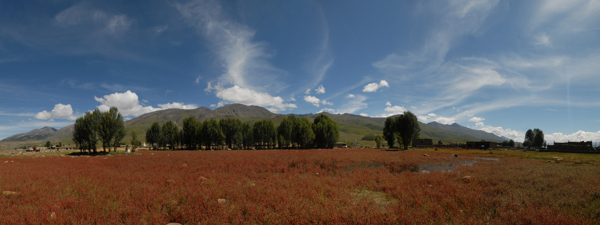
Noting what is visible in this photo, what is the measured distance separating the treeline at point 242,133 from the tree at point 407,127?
23528 mm

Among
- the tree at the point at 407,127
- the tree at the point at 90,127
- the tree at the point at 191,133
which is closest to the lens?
the tree at the point at 90,127

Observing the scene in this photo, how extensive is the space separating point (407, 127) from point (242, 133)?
62.5 metres

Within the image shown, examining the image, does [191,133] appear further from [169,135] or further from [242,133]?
[242,133]

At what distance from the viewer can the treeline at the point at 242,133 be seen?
7394 cm

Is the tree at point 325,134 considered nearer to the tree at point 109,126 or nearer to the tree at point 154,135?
the tree at point 109,126

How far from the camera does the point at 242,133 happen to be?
8725cm

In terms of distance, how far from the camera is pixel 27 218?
17.4 ft

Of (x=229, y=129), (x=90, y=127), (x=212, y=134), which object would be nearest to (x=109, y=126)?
(x=90, y=127)

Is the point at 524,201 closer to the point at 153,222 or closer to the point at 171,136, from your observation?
the point at 153,222

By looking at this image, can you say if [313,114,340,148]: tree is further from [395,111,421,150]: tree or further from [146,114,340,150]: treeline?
[395,111,421,150]: tree

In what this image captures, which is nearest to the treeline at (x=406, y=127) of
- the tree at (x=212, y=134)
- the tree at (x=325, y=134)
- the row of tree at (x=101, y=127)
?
the tree at (x=325, y=134)

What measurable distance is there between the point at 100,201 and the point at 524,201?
14.9 metres

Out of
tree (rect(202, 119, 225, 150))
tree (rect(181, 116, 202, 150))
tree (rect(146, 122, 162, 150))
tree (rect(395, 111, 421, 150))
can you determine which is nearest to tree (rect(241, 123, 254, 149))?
tree (rect(202, 119, 225, 150))

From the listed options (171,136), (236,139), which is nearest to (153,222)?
(236,139)
